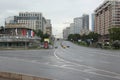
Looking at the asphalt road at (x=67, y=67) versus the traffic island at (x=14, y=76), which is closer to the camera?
the traffic island at (x=14, y=76)

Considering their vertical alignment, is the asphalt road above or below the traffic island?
below

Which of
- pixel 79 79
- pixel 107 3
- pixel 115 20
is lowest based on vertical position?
pixel 79 79

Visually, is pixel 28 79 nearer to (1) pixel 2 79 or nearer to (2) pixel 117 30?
(1) pixel 2 79

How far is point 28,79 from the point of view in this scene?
13.3m

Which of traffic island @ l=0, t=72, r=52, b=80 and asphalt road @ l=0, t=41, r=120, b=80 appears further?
asphalt road @ l=0, t=41, r=120, b=80

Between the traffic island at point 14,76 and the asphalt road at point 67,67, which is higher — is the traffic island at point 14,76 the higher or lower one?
the higher one

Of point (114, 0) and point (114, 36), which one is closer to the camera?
point (114, 36)

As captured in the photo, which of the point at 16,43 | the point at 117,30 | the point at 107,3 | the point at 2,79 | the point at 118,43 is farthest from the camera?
the point at 107,3

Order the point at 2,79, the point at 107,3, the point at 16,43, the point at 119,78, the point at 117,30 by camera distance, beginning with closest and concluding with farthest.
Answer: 1. the point at 2,79
2. the point at 119,78
3. the point at 117,30
4. the point at 16,43
5. the point at 107,3

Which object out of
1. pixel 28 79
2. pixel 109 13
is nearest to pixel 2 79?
pixel 28 79

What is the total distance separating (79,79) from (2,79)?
172 inches

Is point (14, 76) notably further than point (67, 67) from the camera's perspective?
No

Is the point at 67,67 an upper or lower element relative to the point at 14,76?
lower

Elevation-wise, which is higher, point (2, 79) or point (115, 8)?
point (115, 8)
